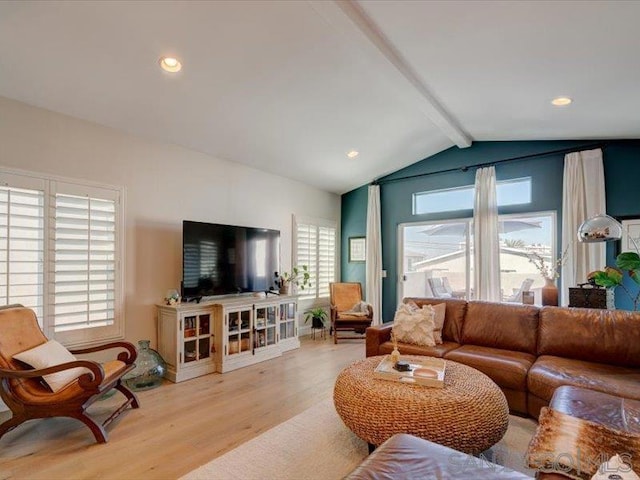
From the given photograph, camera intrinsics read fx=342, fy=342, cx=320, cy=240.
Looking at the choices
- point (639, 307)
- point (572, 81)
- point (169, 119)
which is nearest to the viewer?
point (572, 81)

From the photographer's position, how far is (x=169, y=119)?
3631 mm

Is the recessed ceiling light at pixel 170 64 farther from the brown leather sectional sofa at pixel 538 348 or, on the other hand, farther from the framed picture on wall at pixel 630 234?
the framed picture on wall at pixel 630 234

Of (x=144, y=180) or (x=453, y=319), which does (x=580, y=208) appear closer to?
(x=453, y=319)

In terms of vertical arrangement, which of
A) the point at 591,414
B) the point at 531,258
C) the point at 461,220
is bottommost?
the point at 591,414

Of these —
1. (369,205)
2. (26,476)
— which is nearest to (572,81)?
(369,205)

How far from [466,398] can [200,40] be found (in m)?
3.13

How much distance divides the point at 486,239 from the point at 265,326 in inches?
133

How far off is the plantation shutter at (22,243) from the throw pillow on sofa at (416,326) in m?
3.40

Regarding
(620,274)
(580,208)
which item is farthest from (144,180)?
(580,208)

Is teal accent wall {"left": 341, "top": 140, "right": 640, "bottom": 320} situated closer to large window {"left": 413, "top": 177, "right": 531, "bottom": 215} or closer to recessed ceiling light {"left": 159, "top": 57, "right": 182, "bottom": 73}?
large window {"left": 413, "top": 177, "right": 531, "bottom": 215}

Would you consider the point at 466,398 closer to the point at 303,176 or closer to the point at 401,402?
the point at 401,402

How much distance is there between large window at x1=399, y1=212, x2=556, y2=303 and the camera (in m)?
4.77

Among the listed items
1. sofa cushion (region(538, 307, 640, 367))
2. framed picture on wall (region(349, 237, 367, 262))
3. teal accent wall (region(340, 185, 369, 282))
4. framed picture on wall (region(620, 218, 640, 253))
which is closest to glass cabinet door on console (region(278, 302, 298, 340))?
teal accent wall (region(340, 185, 369, 282))

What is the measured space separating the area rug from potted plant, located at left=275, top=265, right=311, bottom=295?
2.50m
